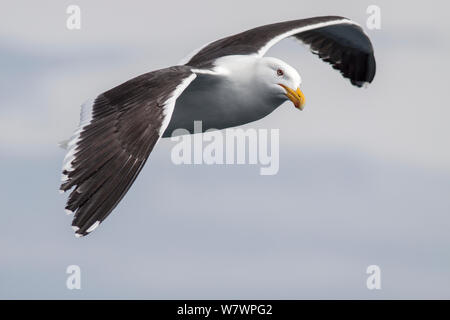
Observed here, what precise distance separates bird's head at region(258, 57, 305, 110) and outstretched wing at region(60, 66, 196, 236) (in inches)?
73.6

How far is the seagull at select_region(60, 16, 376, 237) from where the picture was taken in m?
13.2

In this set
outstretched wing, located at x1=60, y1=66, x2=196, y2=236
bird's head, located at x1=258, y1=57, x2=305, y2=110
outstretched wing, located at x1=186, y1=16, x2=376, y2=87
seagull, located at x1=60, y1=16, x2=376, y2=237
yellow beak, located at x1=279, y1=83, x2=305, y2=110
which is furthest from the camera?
outstretched wing, located at x1=186, y1=16, x2=376, y2=87

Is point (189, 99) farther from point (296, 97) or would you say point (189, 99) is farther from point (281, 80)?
point (296, 97)

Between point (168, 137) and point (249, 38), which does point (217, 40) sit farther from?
point (168, 137)

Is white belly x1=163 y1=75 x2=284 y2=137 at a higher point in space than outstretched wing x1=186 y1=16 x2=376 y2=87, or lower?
lower

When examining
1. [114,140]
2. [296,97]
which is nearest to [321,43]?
[296,97]

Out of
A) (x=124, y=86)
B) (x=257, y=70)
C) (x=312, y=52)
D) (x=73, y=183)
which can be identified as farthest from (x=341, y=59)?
(x=73, y=183)

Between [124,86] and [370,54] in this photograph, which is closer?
[124,86]

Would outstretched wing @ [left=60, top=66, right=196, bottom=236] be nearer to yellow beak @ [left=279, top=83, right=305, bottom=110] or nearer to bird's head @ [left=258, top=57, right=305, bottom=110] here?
bird's head @ [left=258, top=57, right=305, bottom=110]

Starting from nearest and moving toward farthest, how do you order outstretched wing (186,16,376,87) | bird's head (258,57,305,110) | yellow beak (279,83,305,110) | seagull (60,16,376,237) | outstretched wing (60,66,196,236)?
1. outstretched wing (60,66,196,236)
2. seagull (60,16,376,237)
3. yellow beak (279,83,305,110)
4. bird's head (258,57,305,110)
5. outstretched wing (186,16,376,87)

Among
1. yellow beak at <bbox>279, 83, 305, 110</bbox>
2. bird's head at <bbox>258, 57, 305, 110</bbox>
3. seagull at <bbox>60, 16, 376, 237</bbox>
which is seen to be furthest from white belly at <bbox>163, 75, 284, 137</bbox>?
yellow beak at <bbox>279, 83, 305, 110</bbox>

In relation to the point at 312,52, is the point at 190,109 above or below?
below

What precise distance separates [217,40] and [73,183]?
7.14m

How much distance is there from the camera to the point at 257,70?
16766 mm
